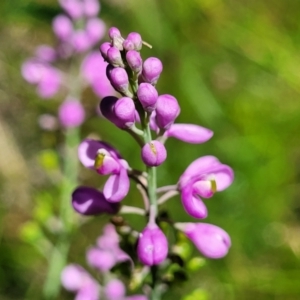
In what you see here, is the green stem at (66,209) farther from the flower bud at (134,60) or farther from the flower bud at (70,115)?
the flower bud at (134,60)

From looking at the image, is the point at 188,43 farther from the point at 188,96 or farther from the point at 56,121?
the point at 56,121

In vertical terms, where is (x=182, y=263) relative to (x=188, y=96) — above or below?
below

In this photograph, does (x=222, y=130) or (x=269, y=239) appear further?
(x=222, y=130)

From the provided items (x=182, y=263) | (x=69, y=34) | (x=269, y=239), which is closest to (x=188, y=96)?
(x=269, y=239)

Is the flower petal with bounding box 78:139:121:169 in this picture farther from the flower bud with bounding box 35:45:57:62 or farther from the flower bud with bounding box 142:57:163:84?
the flower bud with bounding box 35:45:57:62

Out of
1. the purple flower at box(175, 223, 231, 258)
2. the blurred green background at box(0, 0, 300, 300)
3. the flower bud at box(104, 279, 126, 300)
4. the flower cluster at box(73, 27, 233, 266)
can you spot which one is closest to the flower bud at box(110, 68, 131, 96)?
the flower cluster at box(73, 27, 233, 266)

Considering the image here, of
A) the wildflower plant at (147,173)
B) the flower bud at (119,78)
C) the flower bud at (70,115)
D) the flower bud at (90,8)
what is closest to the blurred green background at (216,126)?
the flower bud at (70,115)

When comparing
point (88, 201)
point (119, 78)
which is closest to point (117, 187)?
point (88, 201)
